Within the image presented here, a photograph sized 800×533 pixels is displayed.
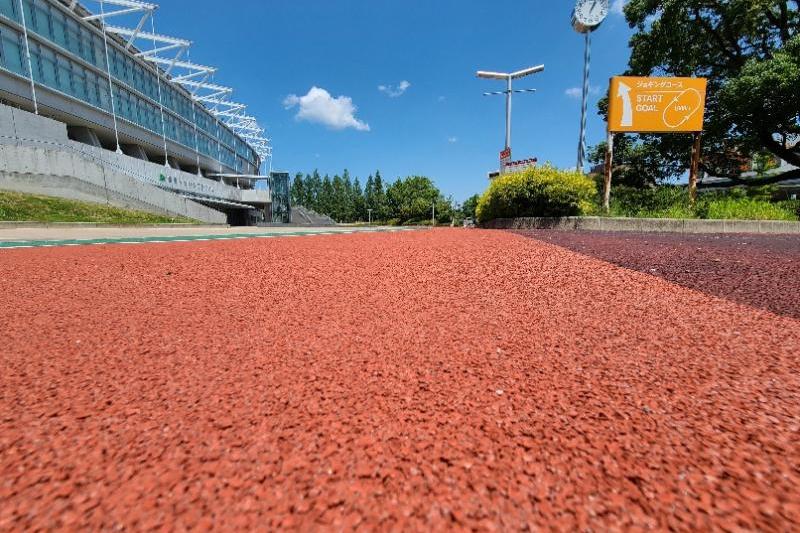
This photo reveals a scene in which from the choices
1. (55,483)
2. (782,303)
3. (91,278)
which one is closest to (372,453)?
(55,483)

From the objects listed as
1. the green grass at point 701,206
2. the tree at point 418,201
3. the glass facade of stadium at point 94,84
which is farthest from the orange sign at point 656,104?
the tree at point 418,201

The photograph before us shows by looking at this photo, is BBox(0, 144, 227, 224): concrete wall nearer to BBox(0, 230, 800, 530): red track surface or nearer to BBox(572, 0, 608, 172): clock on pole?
BBox(0, 230, 800, 530): red track surface

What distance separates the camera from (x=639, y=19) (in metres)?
16.0

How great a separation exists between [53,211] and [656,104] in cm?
2263

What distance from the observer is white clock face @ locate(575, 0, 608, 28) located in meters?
15.9

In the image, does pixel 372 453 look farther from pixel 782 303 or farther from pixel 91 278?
pixel 91 278

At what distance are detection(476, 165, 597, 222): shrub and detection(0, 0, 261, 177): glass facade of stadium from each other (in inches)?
1173

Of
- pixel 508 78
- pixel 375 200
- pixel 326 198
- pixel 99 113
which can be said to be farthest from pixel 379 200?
pixel 508 78

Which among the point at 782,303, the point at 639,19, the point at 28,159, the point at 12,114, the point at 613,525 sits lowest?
the point at 613,525

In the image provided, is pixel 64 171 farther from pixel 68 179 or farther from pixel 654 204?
pixel 654 204

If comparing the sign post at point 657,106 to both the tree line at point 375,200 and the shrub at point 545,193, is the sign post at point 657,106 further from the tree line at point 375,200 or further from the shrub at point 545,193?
the tree line at point 375,200

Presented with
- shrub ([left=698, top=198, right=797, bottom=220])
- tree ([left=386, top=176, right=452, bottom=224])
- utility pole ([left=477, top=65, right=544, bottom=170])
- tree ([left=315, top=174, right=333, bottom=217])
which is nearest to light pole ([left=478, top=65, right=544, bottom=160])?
utility pole ([left=477, top=65, right=544, bottom=170])

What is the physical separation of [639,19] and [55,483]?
22.9 m

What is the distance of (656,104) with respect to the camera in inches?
469
